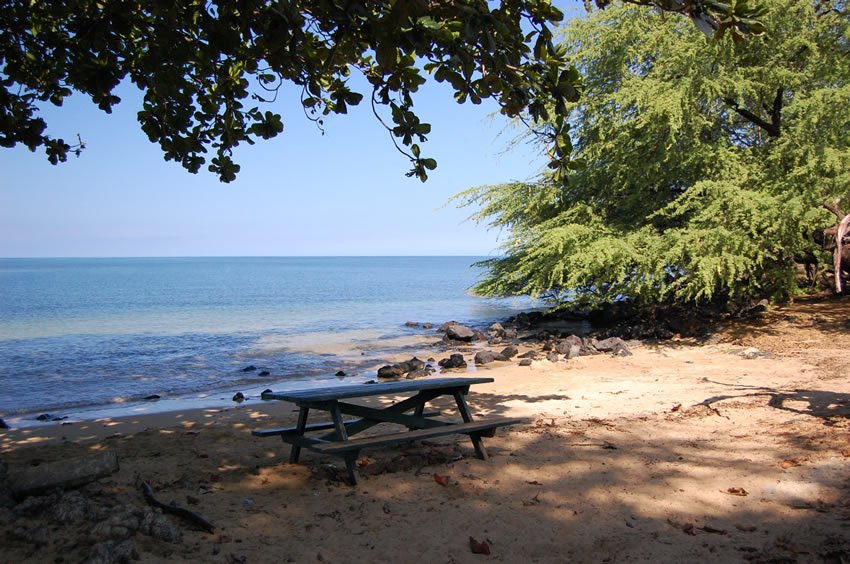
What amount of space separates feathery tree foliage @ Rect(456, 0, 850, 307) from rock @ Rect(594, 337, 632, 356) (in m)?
1.63

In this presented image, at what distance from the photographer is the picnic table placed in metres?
4.78

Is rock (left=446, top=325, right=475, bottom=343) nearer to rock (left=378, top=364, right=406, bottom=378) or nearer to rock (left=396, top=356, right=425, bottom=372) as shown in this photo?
rock (left=396, top=356, right=425, bottom=372)

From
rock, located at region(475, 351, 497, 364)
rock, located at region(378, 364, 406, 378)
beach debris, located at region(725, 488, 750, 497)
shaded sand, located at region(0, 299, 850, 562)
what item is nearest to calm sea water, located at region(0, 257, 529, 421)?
rock, located at region(378, 364, 406, 378)

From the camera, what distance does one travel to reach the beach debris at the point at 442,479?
4762 millimetres

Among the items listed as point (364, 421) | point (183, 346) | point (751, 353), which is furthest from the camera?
point (183, 346)

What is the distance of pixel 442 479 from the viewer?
4820 millimetres

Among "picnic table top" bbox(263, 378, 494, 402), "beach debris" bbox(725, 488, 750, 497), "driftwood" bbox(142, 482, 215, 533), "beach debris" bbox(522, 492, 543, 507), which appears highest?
"picnic table top" bbox(263, 378, 494, 402)

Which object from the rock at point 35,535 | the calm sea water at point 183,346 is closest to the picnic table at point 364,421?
the rock at point 35,535

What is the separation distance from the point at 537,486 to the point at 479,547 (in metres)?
1.13

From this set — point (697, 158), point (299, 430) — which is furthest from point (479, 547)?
point (697, 158)

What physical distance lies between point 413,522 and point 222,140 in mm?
4189

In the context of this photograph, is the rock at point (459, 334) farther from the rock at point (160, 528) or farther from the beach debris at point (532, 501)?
the rock at point (160, 528)

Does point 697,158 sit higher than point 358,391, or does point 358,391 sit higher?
point 697,158

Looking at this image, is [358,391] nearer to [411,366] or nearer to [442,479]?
[442,479]
